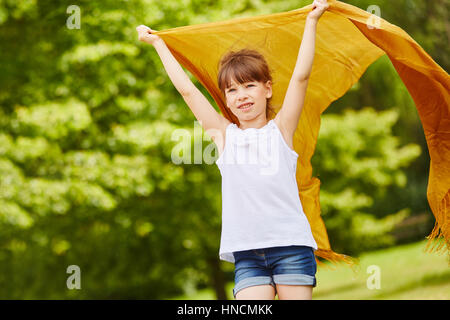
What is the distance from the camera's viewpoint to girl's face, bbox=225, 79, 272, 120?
3.00 meters

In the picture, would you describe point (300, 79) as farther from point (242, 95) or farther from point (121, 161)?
point (121, 161)

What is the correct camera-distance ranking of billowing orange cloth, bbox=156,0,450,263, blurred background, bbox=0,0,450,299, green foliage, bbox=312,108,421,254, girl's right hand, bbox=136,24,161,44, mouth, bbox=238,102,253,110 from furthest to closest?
green foliage, bbox=312,108,421,254 → blurred background, bbox=0,0,450,299 → billowing orange cloth, bbox=156,0,450,263 → girl's right hand, bbox=136,24,161,44 → mouth, bbox=238,102,253,110

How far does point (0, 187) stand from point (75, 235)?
2199 mm

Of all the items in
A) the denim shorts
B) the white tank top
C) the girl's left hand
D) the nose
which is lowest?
the denim shorts

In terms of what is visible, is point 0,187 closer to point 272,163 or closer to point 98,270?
point 98,270

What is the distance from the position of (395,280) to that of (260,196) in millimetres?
10228

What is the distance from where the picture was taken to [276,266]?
2.76 meters

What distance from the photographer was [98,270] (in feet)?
36.0

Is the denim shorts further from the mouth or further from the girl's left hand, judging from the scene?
the girl's left hand

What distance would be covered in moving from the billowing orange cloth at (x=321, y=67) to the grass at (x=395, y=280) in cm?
349

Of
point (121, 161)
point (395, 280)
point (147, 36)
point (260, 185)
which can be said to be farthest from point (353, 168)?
point (260, 185)

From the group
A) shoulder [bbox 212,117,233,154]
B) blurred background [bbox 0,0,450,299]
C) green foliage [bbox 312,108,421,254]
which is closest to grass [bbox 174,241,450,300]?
blurred background [bbox 0,0,450,299]

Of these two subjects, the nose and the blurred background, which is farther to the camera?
the blurred background

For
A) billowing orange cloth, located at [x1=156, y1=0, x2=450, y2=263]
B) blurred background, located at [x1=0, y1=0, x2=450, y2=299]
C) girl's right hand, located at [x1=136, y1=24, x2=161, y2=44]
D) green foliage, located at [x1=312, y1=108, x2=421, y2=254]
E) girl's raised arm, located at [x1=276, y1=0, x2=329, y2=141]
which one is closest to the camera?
girl's raised arm, located at [x1=276, y1=0, x2=329, y2=141]
